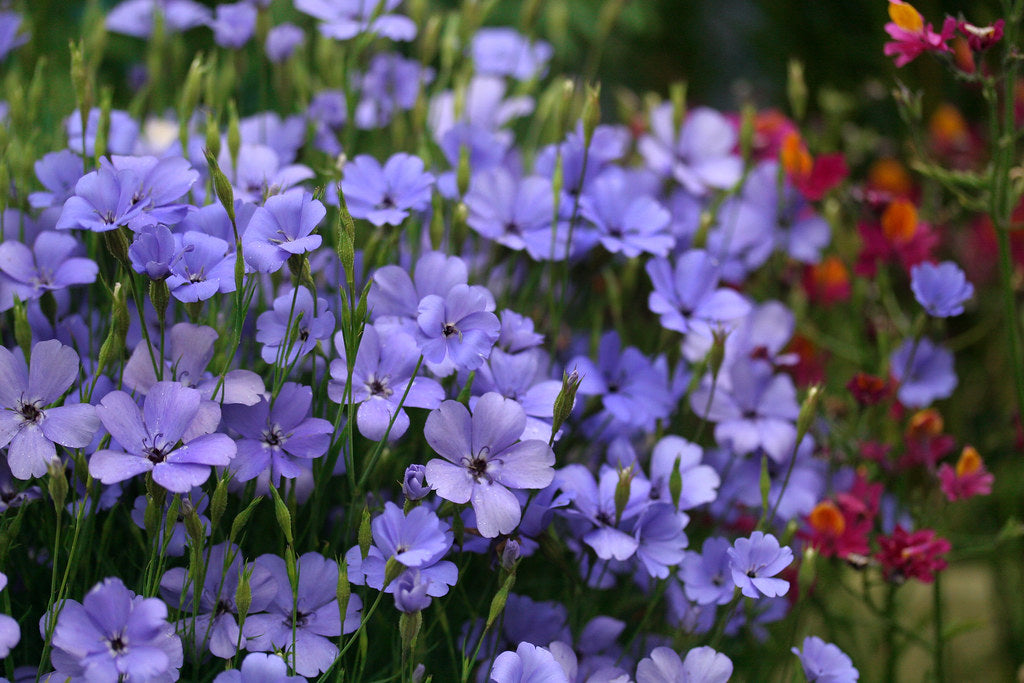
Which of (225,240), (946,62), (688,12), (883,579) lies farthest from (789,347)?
(688,12)

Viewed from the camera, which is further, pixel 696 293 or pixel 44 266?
pixel 696 293

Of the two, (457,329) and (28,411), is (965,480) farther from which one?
(28,411)

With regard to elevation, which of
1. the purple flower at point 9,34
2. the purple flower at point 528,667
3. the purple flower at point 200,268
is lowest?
the purple flower at point 528,667

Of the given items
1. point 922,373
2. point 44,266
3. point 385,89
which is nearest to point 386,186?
point 44,266

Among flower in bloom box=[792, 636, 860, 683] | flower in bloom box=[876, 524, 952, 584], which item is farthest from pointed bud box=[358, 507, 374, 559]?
flower in bloom box=[876, 524, 952, 584]

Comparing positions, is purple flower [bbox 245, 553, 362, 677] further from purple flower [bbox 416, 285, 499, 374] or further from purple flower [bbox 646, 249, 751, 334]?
purple flower [bbox 646, 249, 751, 334]

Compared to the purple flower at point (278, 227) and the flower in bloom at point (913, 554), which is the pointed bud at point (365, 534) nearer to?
the purple flower at point (278, 227)

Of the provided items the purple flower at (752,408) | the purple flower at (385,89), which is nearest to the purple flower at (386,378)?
the purple flower at (752,408)
